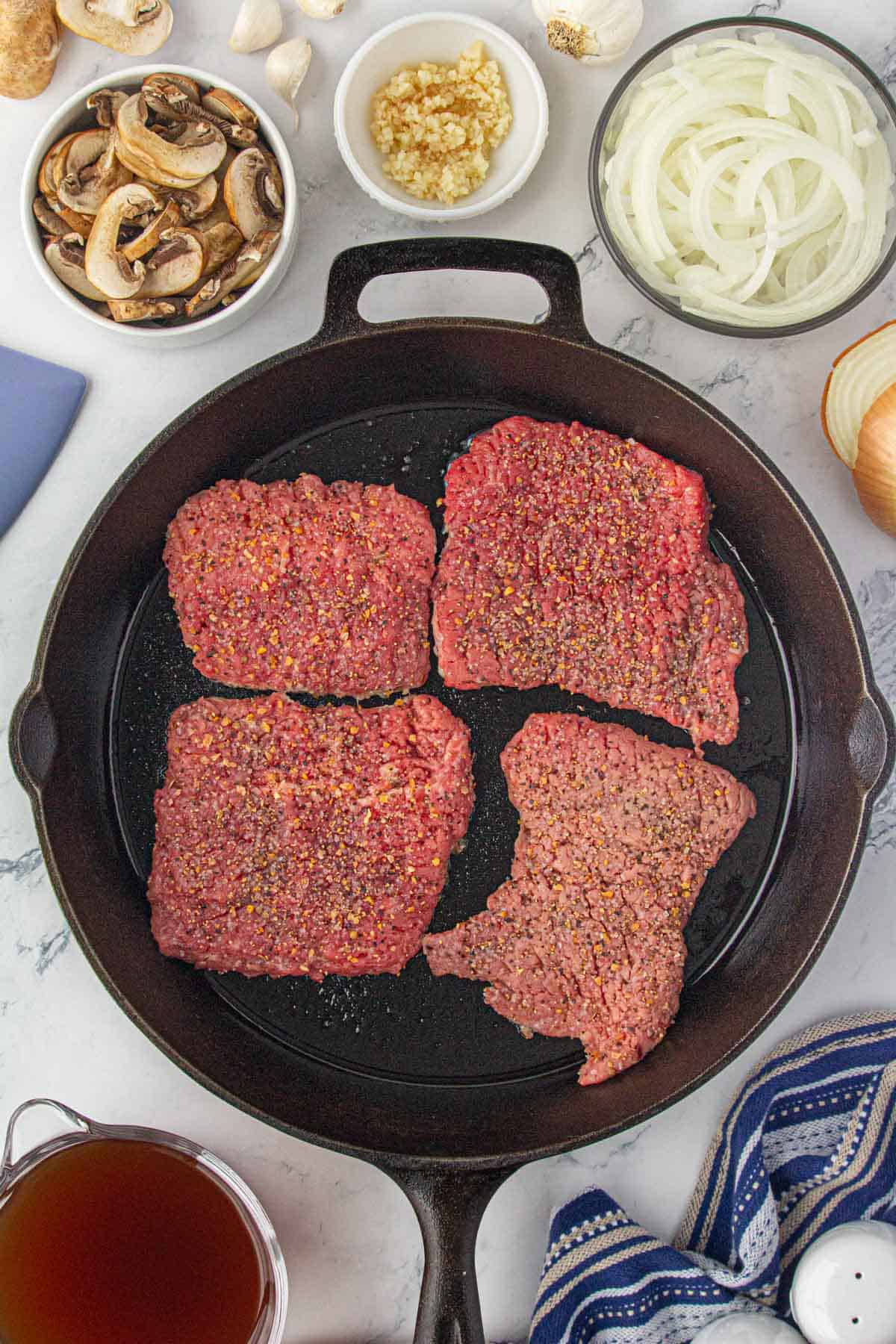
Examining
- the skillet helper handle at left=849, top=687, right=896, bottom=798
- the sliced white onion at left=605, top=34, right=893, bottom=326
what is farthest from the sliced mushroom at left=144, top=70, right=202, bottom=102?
the skillet helper handle at left=849, top=687, right=896, bottom=798

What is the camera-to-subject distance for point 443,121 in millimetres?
2246

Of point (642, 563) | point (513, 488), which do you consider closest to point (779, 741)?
point (642, 563)

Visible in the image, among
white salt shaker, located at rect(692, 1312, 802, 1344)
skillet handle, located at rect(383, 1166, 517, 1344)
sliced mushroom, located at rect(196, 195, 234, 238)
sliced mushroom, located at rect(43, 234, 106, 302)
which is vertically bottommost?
skillet handle, located at rect(383, 1166, 517, 1344)

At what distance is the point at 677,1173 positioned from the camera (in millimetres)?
2393

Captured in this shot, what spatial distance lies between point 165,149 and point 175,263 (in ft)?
0.68

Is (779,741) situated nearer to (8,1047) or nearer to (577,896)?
(577,896)

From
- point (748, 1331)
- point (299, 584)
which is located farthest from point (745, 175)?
point (748, 1331)

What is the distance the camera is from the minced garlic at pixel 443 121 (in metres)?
2.24

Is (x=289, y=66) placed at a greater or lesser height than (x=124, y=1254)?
greater

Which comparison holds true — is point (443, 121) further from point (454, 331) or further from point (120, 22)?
point (120, 22)

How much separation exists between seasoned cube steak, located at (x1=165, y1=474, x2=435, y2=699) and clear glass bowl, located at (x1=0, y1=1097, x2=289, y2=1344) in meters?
0.92

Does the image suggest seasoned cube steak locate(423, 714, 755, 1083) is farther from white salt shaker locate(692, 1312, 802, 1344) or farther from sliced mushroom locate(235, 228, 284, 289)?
sliced mushroom locate(235, 228, 284, 289)

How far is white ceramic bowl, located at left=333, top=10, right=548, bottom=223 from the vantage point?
2.21m

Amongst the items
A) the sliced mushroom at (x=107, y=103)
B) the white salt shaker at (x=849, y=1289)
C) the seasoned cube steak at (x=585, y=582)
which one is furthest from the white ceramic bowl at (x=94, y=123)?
the white salt shaker at (x=849, y=1289)
